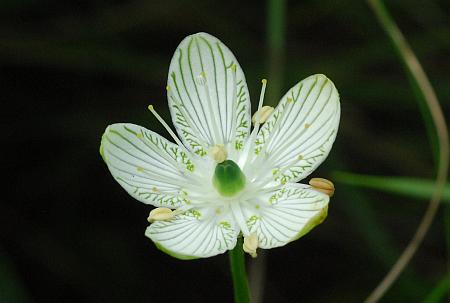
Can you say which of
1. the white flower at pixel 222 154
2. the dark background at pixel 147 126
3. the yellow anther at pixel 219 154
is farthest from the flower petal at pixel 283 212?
the dark background at pixel 147 126

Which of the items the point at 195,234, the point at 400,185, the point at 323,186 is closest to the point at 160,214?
the point at 195,234

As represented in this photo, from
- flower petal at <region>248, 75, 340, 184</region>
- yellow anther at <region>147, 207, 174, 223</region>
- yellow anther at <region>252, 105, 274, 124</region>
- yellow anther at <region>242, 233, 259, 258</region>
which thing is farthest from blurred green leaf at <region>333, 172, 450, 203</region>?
yellow anther at <region>147, 207, 174, 223</region>

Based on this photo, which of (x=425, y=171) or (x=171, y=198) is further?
(x=425, y=171)

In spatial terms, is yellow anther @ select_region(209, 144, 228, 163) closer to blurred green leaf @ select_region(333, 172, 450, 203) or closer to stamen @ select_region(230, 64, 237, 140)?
stamen @ select_region(230, 64, 237, 140)

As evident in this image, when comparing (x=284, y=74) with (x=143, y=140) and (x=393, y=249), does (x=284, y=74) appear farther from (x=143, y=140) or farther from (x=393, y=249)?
(x=143, y=140)

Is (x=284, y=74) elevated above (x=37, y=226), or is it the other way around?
(x=284, y=74)

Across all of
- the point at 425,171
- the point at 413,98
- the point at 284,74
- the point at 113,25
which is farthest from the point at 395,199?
the point at 113,25
